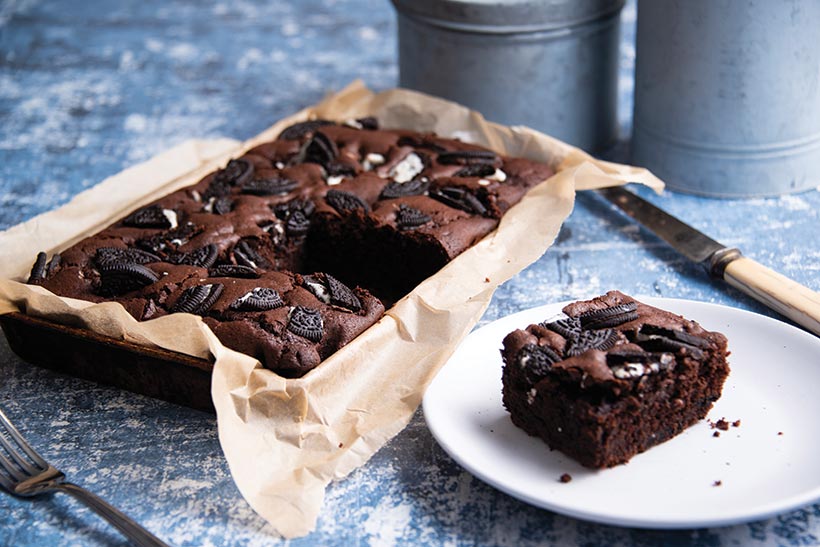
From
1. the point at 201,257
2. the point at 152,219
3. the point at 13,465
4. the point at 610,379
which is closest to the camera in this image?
the point at 610,379

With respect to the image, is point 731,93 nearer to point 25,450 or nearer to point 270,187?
point 270,187

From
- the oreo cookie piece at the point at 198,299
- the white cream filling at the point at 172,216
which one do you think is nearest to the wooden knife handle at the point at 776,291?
the oreo cookie piece at the point at 198,299

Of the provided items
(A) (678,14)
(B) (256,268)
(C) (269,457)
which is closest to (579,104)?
(A) (678,14)

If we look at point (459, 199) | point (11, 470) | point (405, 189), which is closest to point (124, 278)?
point (11, 470)

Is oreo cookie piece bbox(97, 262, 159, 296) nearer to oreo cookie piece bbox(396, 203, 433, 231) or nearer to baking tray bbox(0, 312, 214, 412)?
baking tray bbox(0, 312, 214, 412)

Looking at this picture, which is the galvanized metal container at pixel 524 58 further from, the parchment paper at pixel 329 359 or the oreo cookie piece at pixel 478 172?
the oreo cookie piece at pixel 478 172

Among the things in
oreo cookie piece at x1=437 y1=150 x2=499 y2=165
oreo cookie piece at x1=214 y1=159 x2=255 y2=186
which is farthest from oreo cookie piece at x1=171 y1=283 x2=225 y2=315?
oreo cookie piece at x1=437 y1=150 x2=499 y2=165

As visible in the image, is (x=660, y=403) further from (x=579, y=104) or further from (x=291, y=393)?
(x=579, y=104)
